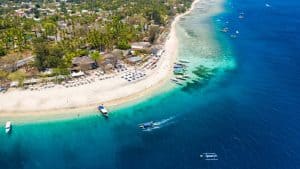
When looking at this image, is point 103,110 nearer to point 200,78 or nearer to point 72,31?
point 200,78

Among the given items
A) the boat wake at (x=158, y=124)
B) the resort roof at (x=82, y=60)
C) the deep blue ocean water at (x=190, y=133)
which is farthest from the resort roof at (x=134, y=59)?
the boat wake at (x=158, y=124)

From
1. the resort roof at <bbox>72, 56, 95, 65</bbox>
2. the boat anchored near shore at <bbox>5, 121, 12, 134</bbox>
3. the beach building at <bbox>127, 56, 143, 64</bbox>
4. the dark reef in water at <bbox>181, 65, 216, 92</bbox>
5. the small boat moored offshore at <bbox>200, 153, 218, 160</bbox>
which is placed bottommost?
the small boat moored offshore at <bbox>200, 153, 218, 160</bbox>

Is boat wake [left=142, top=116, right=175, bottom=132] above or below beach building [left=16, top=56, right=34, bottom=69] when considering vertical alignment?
below

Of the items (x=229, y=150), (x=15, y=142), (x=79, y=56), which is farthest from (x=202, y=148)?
(x=79, y=56)

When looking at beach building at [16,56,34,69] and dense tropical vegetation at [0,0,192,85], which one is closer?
beach building at [16,56,34,69]

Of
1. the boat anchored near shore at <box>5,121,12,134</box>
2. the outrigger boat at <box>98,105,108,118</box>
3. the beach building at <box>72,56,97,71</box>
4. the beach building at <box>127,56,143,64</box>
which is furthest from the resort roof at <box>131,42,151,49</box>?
the boat anchored near shore at <box>5,121,12,134</box>

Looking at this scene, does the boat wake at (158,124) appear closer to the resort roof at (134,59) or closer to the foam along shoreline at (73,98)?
the foam along shoreline at (73,98)

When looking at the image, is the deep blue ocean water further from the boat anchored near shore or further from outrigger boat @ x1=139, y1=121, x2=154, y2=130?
outrigger boat @ x1=139, y1=121, x2=154, y2=130
